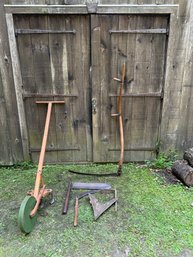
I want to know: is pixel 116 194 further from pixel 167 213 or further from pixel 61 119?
pixel 61 119

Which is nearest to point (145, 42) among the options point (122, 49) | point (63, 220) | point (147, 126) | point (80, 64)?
point (122, 49)

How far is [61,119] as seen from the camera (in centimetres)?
321

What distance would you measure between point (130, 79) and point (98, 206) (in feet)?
5.11

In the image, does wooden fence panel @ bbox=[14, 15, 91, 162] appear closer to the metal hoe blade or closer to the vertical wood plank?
the vertical wood plank

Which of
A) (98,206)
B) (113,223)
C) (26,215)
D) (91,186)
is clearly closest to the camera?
(26,215)

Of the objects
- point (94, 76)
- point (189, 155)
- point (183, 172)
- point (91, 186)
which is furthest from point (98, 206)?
point (94, 76)

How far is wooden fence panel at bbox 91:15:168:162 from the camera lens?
9.27 ft

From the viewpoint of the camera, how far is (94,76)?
301cm

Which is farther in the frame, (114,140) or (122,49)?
(114,140)

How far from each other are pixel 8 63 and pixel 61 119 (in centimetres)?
93

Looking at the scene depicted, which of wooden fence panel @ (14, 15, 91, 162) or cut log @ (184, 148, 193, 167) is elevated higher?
wooden fence panel @ (14, 15, 91, 162)

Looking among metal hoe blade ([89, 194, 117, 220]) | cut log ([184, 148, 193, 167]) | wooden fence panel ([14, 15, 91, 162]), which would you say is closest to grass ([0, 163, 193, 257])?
metal hoe blade ([89, 194, 117, 220])

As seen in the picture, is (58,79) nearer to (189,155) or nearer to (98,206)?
(98,206)

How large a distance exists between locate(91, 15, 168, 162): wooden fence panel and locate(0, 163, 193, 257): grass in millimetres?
476
